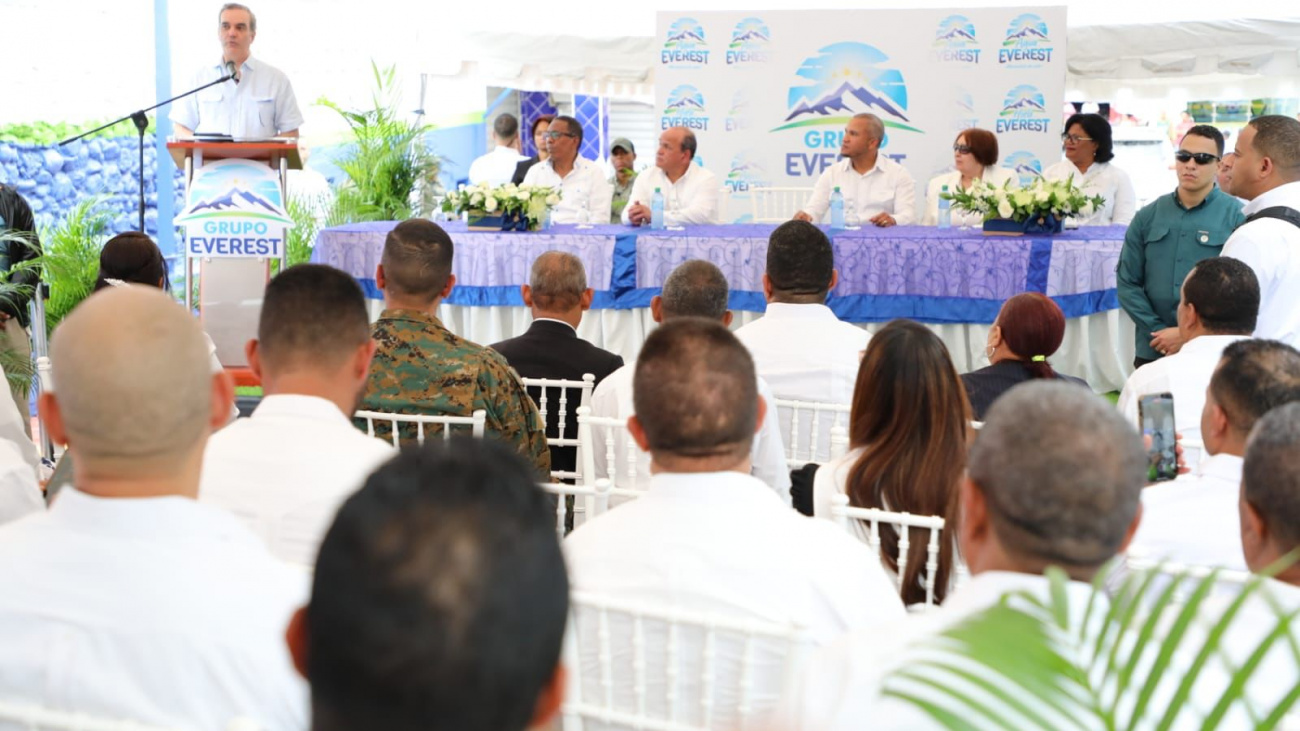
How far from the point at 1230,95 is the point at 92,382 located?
33.4 feet

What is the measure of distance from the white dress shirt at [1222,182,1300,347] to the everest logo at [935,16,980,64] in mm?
4693

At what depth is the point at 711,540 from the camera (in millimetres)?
1789

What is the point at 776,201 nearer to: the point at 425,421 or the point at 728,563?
the point at 425,421

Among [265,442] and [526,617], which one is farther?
[265,442]

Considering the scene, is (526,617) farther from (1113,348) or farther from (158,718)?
(1113,348)

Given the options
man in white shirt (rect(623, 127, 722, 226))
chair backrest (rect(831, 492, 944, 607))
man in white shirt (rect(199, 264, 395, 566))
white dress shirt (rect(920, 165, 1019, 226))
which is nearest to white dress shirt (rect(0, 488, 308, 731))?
man in white shirt (rect(199, 264, 395, 566))

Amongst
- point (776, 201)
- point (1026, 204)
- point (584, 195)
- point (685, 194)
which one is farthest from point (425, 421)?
point (776, 201)

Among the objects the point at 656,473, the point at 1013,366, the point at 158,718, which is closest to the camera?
the point at 158,718

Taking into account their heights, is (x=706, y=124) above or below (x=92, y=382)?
above

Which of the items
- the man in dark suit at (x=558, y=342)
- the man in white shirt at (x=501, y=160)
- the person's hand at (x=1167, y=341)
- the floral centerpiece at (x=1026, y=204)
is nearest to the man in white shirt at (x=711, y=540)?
the man in dark suit at (x=558, y=342)

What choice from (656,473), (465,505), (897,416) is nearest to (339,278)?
(656,473)

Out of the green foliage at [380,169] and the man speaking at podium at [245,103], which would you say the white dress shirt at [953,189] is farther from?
the green foliage at [380,169]

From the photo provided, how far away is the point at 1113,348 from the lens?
656 cm

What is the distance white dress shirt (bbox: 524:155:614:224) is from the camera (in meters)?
8.23
